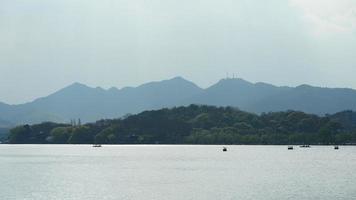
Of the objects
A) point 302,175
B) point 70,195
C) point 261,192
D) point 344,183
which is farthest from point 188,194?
point 302,175

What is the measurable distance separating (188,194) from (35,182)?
25803mm

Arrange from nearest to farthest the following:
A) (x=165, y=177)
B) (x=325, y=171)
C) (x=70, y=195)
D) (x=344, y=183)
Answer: (x=70, y=195)
(x=344, y=183)
(x=165, y=177)
(x=325, y=171)

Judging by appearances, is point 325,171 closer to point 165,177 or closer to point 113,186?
point 165,177

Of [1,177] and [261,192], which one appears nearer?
[261,192]

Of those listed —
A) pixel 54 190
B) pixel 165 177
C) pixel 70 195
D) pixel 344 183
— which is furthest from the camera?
pixel 165 177

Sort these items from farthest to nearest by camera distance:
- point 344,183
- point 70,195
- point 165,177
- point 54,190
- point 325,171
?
point 325,171
point 165,177
point 344,183
point 54,190
point 70,195

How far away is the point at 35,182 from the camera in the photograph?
84.4 meters

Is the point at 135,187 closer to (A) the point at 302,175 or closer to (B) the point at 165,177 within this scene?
(B) the point at 165,177

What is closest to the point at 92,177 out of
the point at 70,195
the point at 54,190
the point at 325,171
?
the point at 54,190

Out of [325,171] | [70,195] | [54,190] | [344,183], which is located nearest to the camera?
[70,195]

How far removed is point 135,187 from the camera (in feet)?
252

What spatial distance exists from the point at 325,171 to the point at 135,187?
132 ft

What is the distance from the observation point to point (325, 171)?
10394cm

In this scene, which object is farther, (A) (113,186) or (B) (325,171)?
(B) (325,171)
